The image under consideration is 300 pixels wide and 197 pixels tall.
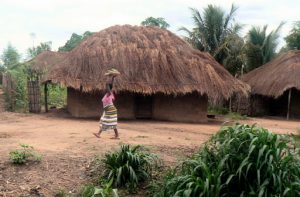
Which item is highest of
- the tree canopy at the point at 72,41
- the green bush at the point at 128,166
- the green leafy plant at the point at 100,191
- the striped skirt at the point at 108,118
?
the tree canopy at the point at 72,41

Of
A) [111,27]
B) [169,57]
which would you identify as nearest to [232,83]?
[169,57]

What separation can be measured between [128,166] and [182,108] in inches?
366

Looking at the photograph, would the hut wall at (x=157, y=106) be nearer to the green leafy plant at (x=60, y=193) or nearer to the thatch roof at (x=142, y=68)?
the thatch roof at (x=142, y=68)

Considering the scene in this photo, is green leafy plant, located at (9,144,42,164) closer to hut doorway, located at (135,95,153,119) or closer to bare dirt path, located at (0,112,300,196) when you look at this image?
bare dirt path, located at (0,112,300,196)

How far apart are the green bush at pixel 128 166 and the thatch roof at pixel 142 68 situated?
315 inches

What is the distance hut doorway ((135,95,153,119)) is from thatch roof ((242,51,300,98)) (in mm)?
6603

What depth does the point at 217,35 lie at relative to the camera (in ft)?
79.8

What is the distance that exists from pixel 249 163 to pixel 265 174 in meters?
0.22

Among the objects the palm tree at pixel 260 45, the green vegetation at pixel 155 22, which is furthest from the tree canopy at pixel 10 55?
the palm tree at pixel 260 45

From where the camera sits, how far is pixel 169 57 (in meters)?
15.4

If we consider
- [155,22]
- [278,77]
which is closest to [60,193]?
[278,77]

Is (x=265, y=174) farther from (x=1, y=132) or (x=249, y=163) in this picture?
(x=1, y=132)

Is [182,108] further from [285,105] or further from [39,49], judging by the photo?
[39,49]

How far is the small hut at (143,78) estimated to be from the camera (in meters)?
14.7
